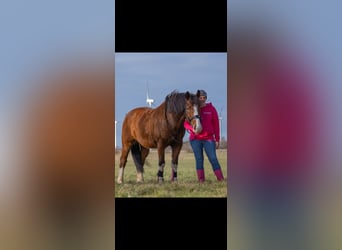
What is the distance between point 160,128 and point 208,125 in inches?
12.9

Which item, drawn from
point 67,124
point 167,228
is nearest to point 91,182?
point 67,124

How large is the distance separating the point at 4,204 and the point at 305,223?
1389 mm

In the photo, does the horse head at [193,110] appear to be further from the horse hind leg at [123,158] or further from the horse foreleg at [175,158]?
the horse hind leg at [123,158]

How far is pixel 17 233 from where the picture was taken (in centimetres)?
190

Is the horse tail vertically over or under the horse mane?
under

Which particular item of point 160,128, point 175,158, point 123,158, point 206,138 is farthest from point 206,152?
point 123,158

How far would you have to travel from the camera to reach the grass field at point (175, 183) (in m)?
2.63

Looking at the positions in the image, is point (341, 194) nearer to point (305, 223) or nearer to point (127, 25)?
point (305, 223)

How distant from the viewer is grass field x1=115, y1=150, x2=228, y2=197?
2.63m

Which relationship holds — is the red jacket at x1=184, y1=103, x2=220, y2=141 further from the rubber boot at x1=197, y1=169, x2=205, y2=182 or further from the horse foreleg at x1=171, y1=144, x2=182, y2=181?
the rubber boot at x1=197, y1=169, x2=205, y2=182

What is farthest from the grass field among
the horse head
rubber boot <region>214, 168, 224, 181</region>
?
the horse head

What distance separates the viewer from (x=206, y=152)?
2.72 meters

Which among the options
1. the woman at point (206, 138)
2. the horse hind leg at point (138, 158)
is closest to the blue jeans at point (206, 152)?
the woman at point (206, 138)

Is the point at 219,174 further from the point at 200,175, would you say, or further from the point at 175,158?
the point at 175,158
